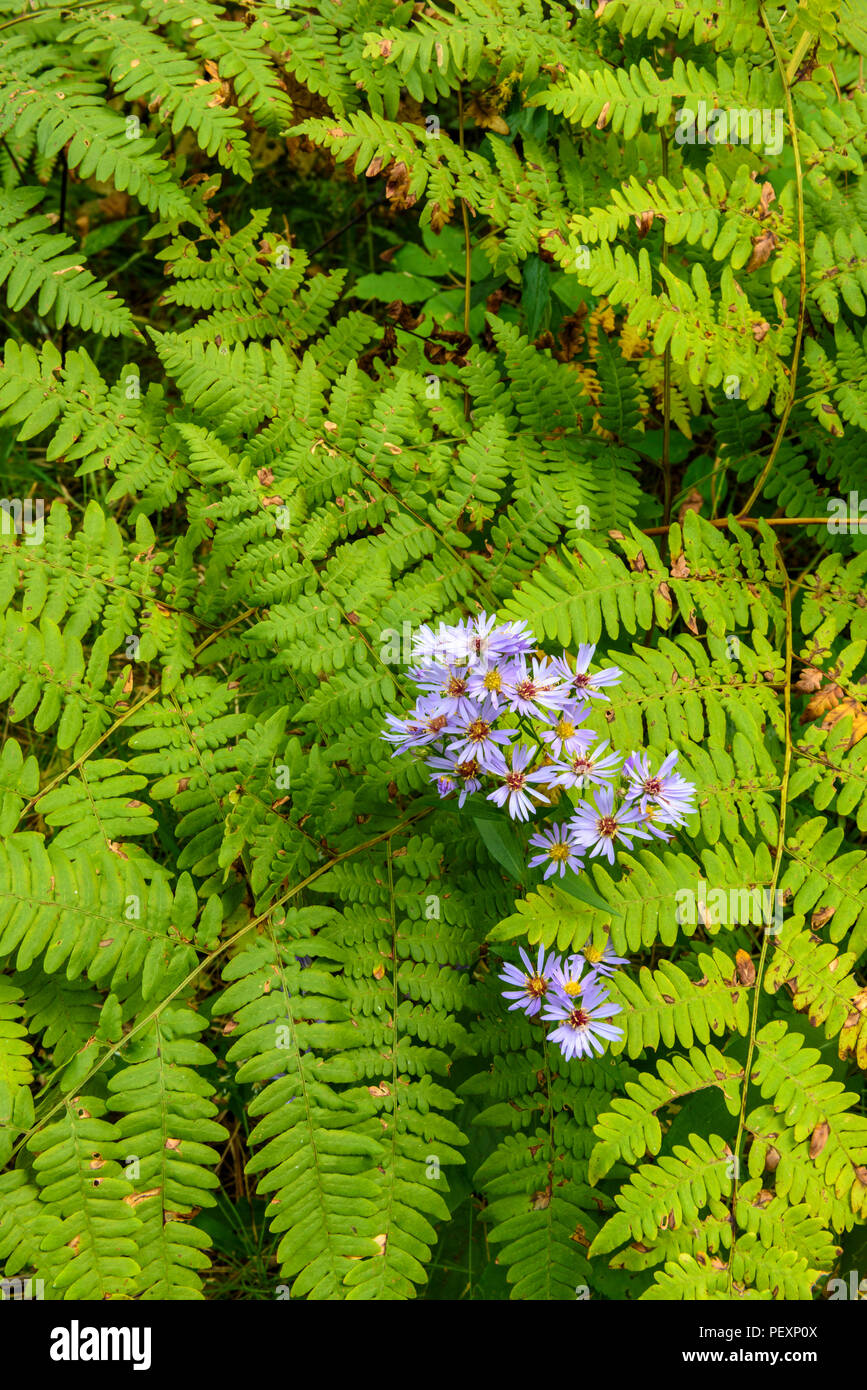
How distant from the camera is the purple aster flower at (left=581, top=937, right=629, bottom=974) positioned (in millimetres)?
2232

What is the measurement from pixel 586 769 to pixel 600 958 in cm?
42

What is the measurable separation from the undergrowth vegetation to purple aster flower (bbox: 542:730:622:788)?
0.03 metres

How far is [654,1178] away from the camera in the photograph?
85.6 inches

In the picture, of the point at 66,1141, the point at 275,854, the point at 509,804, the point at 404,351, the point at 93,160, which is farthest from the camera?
the point at 404,351

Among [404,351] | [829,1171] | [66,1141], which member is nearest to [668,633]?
[404,351]

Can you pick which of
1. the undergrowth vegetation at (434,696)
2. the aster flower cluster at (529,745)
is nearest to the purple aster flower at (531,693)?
the aster flower cluster at (529,745)

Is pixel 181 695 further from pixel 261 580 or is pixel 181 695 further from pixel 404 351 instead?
pixel 404 351

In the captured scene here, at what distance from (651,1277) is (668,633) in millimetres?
1841

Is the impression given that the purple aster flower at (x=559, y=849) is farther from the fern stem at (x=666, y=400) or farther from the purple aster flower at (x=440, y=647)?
the fern stem at (x=666, y=400)

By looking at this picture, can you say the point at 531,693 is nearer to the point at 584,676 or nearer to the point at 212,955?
the point at 584,676

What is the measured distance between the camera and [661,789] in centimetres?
228

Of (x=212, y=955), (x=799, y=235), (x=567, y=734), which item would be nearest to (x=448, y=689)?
(x=567, y=734)

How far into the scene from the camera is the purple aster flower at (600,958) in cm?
223

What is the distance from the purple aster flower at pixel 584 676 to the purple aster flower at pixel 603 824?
22 cm
